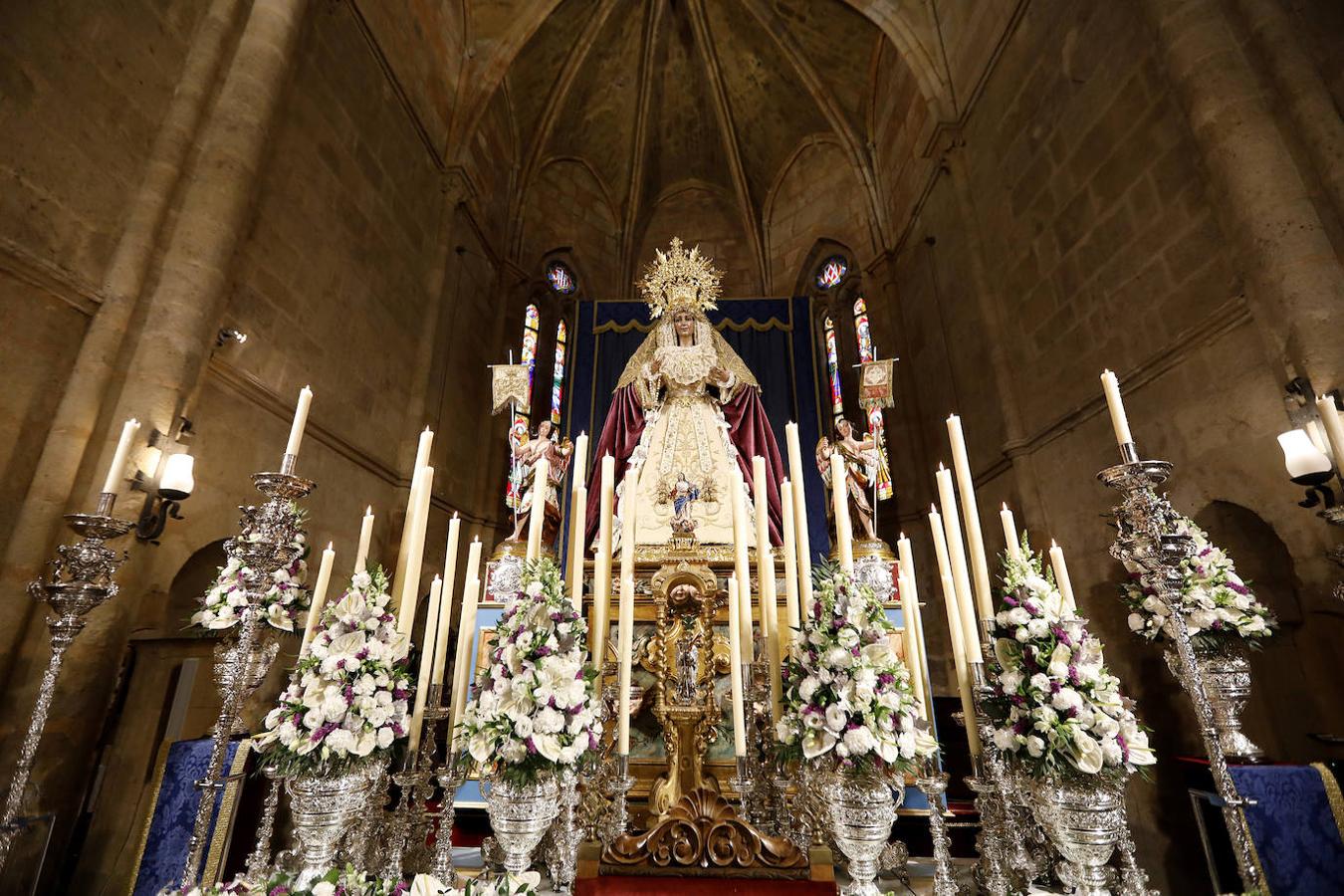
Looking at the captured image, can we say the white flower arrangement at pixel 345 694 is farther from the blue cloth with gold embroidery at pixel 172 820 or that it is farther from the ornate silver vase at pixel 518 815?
the blue cloth with gold embroidery at pixel 172 820

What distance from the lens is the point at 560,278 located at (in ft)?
38.8

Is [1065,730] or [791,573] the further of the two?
[791,573]

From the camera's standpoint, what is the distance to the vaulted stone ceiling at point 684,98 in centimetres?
1093

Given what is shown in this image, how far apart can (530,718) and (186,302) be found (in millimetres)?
4537

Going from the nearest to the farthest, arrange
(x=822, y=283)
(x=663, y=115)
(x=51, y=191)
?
(x=51, y=191) < (x=822, y=283) < (x=663, y=115)

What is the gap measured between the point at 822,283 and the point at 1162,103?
21.5 feet

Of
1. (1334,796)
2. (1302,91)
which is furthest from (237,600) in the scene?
(1302,91)

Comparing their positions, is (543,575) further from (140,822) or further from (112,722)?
(112,722)

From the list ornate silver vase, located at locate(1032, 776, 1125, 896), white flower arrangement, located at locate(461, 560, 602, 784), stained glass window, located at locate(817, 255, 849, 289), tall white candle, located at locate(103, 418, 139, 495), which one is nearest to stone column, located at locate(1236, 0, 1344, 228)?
ornate silver vase, located at locate(1032, 776, 1125, 896)

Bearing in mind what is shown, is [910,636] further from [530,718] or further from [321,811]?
[321,811]

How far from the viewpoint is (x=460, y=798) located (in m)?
3.40

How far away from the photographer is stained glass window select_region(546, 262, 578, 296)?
38.1 feet

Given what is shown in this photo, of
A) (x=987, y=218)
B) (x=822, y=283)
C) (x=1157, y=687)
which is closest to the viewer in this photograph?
(x=1157, y=687)

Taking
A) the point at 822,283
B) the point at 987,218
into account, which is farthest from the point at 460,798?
the point at 822,283
